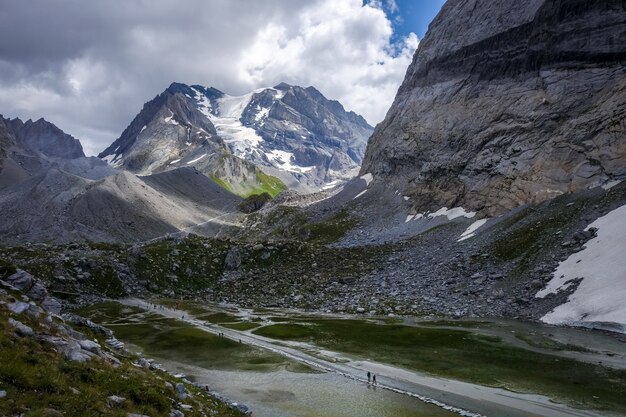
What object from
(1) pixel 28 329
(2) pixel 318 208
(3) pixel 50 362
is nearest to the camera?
(3) pixel 50 362

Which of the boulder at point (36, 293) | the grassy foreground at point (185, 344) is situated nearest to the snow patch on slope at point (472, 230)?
the grassy foreground at point (185, 344)

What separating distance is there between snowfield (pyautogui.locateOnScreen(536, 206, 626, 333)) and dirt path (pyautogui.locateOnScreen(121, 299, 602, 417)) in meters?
26.1

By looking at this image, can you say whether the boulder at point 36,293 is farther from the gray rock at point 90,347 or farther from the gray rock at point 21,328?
the gray rock at point 21,328

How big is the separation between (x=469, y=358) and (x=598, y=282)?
27510 millimetres

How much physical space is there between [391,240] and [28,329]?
97419 mm

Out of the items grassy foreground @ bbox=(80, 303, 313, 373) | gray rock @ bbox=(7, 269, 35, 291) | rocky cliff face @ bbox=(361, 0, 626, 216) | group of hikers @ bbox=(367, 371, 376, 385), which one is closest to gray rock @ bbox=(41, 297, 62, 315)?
gray rock @ bbox=(7, 269, 35, 291)

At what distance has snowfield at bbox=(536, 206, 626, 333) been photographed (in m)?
50.9

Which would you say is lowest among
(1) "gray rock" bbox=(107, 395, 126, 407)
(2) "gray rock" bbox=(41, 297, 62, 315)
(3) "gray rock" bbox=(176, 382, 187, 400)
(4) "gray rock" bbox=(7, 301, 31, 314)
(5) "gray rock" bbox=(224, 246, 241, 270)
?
(3) "gray rock" bbox=(176, 382, 187, 400)

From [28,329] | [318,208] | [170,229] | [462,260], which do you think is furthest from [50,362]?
[170,229]

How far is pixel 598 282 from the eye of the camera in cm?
5631

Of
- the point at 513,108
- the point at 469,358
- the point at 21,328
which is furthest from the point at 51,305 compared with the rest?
the point at 513,108

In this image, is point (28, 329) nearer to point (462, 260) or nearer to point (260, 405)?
point (260, 405)

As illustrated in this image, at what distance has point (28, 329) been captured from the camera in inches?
804

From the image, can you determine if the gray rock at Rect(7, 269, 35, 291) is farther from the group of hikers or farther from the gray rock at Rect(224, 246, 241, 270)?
the gray rock at Rect(224, 246, 241, 270)
